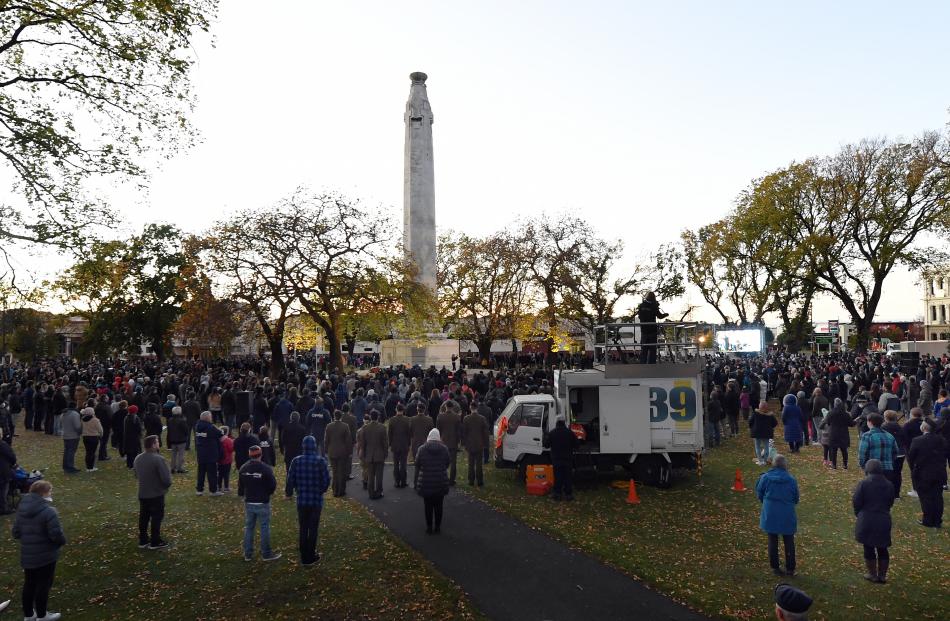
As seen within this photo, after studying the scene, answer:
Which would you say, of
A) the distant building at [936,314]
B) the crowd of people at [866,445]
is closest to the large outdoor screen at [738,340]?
the crowd of people at [866,445]

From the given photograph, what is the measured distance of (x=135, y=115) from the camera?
37.3 ft

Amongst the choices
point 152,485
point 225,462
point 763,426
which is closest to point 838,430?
point 763,426

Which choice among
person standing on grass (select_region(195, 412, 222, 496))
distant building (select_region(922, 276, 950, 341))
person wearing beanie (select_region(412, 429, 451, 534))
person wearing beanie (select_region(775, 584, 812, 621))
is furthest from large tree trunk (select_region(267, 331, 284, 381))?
distant building (select_region(922, 276, 950, 341))

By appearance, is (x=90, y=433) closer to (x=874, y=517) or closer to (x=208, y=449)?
(x=208, y=449)

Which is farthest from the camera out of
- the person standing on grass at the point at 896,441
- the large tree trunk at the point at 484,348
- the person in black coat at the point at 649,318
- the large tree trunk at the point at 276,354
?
the large tree trunk at the point at 484,348

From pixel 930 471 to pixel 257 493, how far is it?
10.2 meters

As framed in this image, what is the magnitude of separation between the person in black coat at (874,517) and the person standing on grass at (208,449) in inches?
414

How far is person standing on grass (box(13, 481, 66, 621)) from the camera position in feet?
20.3

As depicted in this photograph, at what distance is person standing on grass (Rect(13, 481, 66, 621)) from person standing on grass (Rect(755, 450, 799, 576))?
8309mm

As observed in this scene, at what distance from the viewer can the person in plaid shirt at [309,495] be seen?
7.85 metres

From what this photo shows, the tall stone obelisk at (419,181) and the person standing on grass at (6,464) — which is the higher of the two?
the tall stone obelisk at (419,181)

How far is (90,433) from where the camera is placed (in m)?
13.7

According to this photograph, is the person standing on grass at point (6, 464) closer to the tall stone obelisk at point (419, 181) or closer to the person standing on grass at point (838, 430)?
the person standing on grass at point (838, 430)

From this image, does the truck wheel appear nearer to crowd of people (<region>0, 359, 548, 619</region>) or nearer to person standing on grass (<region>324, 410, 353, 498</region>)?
crowd of people (<region>0, 359, 548, 619</region>)
